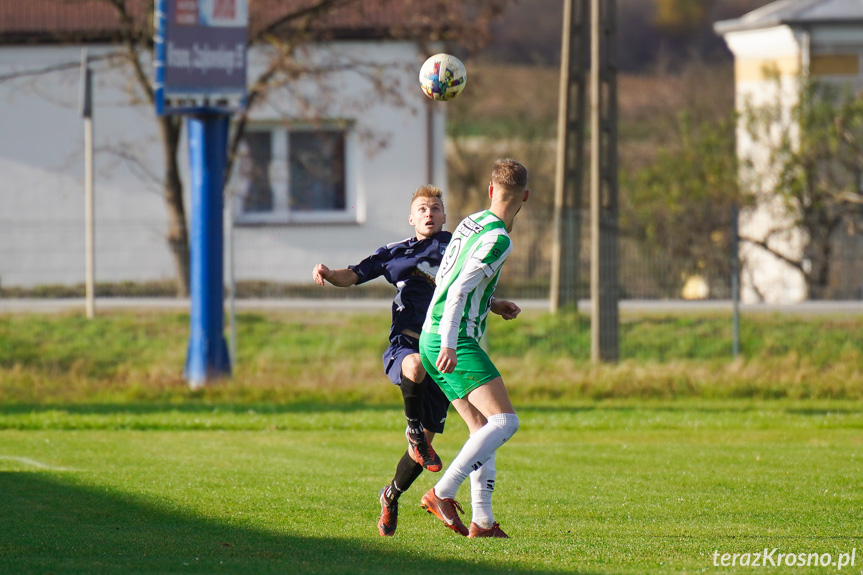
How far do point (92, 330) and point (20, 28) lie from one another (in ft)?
37.7

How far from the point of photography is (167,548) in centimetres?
624

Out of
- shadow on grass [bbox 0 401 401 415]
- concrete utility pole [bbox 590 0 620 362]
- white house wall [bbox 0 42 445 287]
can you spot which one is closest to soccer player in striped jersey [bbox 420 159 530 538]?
shadow on grass [bbox 0 401 401 415]

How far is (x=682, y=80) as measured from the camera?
40875mm

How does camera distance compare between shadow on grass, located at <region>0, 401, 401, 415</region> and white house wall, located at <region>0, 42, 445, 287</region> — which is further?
white house wall, located at <region>0, 42, 445, 287</region>

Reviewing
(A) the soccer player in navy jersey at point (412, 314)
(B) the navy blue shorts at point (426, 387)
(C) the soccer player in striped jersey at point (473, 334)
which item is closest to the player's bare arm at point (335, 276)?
(A) the soccer player in navy jersey at point (412, 314)

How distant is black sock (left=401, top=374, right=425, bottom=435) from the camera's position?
Result: 6648 mm

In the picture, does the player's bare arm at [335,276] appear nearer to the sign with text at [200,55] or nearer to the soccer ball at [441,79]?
the soccer ball at [441,79]

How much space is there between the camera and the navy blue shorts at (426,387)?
677cm

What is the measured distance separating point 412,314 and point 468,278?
866mm

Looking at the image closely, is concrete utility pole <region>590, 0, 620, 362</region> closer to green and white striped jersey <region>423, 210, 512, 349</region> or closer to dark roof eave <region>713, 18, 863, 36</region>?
dark roof eave <region>713, 18, 863, 36</region>

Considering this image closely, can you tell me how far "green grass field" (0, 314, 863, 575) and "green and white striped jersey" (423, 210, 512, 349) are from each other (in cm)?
116

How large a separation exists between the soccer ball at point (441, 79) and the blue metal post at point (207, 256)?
7.82 meters

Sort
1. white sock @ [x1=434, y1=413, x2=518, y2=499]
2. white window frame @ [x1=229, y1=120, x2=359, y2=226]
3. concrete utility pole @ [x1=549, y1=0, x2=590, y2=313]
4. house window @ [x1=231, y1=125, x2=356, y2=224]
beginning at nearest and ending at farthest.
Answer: white sock @ [x1=434, y1=413, x2=518, y2=499] < concrete utility pole @ [x1=549, y1=0, x2=590, y2=313] < white window frame @ [x1=229, y1=120, x2=359, y2=226] < house window @ [x1=231, y1=125, x2=356, y2=224]

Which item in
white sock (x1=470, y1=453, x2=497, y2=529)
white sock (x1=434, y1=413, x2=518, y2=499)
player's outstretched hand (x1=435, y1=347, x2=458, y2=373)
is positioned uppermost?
player's outstretched hand (x1=435, y1=347, x2=458, y2=373)
